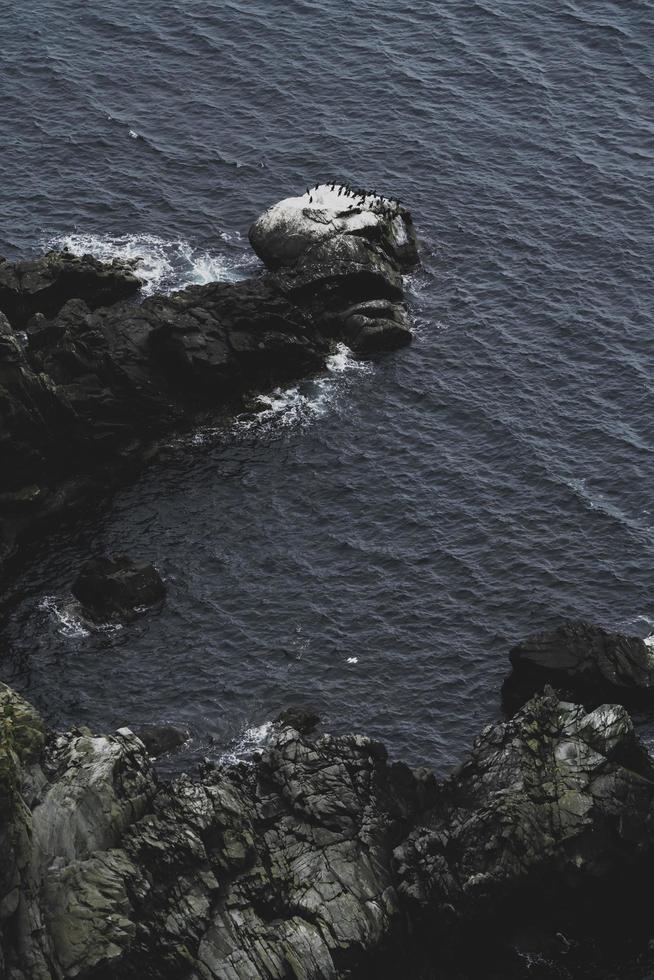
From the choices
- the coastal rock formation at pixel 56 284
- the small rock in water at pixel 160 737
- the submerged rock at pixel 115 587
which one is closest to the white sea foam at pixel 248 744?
the small rock in water at pixel 160 737

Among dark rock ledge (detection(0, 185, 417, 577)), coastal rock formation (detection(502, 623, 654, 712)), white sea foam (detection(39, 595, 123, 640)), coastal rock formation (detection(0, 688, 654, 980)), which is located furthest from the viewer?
dark rock ledge (detection(0, 185, 417, 577))

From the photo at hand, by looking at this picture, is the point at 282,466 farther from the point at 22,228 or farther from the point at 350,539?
the point at 22,228

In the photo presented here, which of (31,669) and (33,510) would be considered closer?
(31,669)

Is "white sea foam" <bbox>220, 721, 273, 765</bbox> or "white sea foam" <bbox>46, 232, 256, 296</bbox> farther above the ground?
"white sea foam" <bbox>46, 232, 256, 296</bbox>

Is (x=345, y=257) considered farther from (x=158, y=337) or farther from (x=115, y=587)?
(x=115, y=587)

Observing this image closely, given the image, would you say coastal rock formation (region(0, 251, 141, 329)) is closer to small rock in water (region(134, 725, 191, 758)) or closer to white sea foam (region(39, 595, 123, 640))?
white sea foam (region(39, 595, 123, 640))

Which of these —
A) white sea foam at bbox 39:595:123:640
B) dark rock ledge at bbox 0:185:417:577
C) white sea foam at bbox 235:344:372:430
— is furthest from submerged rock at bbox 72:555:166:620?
white sea foam at bbox 235:344:372:430

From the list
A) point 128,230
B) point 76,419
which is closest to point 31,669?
point 76,419
